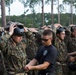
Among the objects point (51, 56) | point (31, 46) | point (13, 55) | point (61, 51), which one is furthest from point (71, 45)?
point (51, 56)

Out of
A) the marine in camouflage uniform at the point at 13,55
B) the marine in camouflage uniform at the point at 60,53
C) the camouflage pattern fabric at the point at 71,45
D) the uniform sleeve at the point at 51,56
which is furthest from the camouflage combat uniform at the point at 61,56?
the uniform sleeve at the point at 51,56

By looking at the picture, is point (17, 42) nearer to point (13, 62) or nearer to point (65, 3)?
point (13, 62)

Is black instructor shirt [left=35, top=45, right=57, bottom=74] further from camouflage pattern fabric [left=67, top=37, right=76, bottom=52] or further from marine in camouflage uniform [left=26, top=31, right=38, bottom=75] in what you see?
camouflage pattern fabric [left=67, top=37, right=76, bottom=52]

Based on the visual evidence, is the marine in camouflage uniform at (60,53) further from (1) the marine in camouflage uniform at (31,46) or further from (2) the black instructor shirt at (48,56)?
(2) the black instructor shirt at (48,56)

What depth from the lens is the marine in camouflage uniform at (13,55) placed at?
194 inches

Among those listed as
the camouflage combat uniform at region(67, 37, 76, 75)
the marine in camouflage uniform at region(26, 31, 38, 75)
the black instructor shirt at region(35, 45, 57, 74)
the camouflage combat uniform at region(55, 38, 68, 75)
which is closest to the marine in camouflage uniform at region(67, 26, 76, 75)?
the camouflage combat uniform at region(67, 37, 76, 75)

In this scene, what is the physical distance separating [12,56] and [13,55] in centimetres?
3

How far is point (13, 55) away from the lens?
16.2ft

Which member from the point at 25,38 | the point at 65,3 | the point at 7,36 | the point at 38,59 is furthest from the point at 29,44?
the point at 65,3

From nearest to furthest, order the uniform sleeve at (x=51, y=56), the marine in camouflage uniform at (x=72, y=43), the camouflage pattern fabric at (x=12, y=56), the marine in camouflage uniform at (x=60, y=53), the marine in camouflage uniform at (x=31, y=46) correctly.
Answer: the uniform sleeve at (x=51, y=56), the camouflage pattern fabric at (x=12, y=56), the marine in camouflage uniform at (x=60, y=53), the marine in camouflage uniform at (x=31, y=46), the marine in camouflage uniform at (x=72, y=43)

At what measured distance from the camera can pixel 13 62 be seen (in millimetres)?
4930

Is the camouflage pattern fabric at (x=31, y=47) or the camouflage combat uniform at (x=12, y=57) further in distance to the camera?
the camouflage pattern fabric at (x=31, y=47)

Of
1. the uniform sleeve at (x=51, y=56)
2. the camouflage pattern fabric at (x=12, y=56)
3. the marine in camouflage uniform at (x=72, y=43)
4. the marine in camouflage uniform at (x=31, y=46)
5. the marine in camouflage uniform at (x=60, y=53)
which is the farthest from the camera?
the marine in camouflage uniform at (x=72, y=43)

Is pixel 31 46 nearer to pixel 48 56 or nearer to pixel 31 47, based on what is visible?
pixel 31 47
